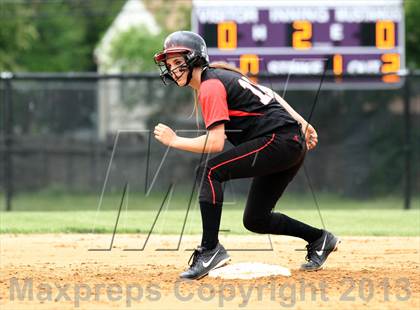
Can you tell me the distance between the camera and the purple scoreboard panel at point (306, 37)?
16938 mm

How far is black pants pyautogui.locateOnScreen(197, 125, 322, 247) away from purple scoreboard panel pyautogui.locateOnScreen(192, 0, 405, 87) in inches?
390

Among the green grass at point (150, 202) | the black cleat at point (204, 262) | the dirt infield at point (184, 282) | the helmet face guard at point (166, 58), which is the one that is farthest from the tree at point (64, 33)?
the black cleat at point (204, 262)

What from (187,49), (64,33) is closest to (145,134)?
(187,49)

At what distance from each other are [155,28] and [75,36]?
487 cm

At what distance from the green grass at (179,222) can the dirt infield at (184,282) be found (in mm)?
1360

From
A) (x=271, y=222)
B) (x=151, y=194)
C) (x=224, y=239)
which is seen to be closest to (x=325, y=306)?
(x=271, y=222)

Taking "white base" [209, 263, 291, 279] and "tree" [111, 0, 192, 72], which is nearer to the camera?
"white base" [209, 263, 291, 279]

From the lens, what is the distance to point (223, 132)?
6.54m

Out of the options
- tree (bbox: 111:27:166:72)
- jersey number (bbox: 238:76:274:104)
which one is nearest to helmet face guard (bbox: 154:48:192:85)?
jersey number (bbox: 238:76:274:104)

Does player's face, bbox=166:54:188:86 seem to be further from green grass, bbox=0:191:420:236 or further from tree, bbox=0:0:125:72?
tree, bbox=0:0:125:72

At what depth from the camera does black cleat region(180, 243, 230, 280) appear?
6.84m

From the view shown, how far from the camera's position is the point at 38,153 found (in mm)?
16203

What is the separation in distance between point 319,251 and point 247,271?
2.72 feet

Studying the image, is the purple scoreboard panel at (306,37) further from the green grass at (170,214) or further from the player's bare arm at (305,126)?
the player's bare arm at (305,126)
